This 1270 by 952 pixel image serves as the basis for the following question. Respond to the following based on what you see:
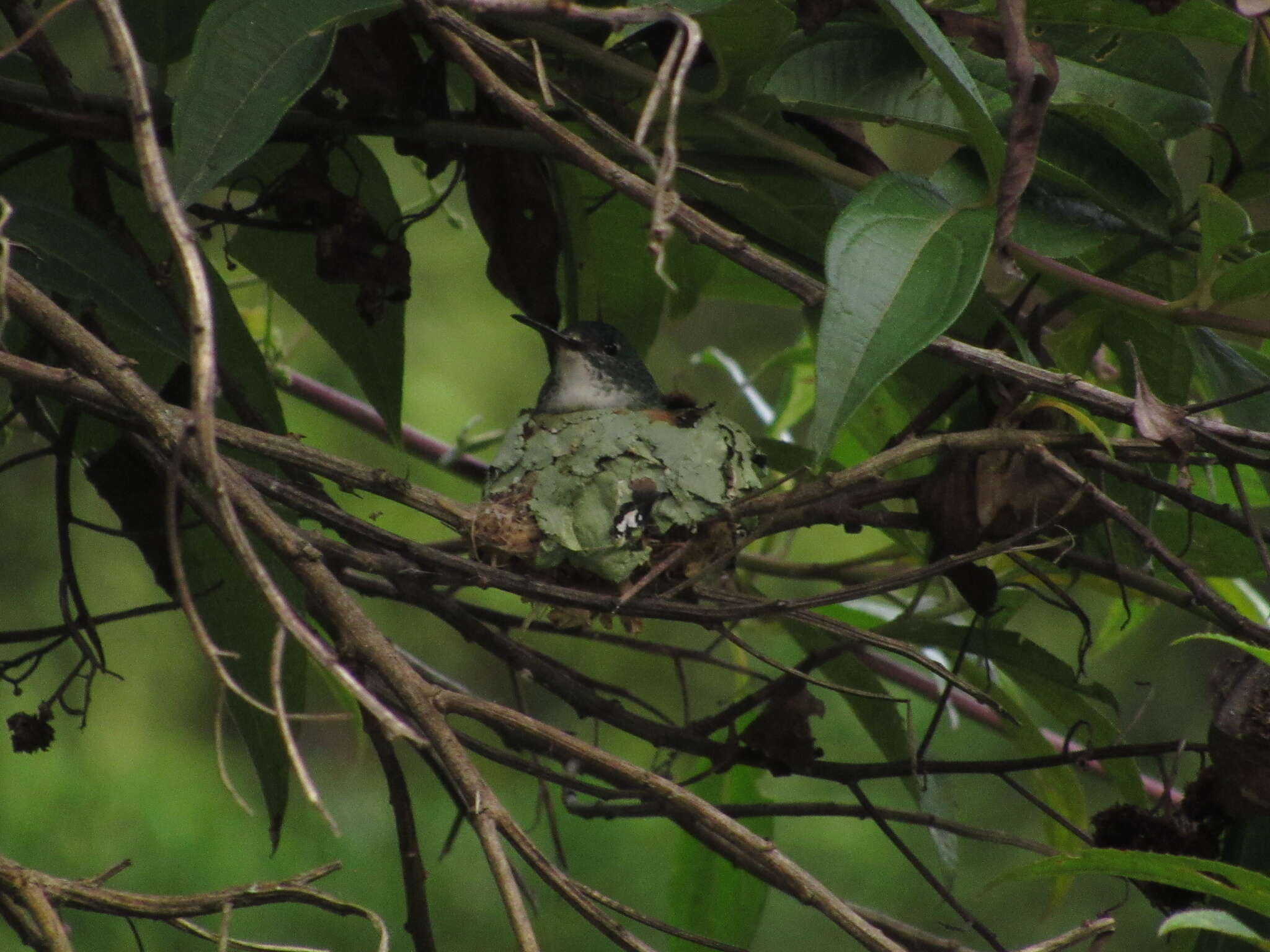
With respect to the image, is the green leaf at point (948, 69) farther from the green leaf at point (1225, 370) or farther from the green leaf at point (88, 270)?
the green leaf at point (88, 270)

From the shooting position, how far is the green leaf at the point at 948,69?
1.32 metres

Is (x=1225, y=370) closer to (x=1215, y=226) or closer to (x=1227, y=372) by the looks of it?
(x=1227, y=372)

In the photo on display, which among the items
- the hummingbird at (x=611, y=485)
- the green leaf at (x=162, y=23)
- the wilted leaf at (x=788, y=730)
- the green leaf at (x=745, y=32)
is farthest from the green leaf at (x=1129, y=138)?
the green leaf at (x=162, y=23)

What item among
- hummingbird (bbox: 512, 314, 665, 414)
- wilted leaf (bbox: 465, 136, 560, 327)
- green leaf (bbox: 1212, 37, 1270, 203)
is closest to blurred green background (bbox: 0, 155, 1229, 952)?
hummingbird (bbox: 512, 314, 665, 414)

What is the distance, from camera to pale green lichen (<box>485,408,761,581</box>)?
1853 millimetres

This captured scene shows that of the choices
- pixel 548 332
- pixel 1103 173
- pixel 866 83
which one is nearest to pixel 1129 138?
pixel 1103 173

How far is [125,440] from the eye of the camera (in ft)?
6.07

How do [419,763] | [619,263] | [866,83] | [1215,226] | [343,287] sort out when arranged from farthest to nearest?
[419,763]
[619,263]
[343,287]
[866,83]
[1215,226]

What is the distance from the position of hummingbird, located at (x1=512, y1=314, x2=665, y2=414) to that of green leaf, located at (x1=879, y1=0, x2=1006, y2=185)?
1.08 m

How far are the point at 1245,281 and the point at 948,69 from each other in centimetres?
40

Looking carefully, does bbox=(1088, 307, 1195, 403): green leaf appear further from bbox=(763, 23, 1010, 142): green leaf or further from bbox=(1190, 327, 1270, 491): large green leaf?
bbox=(763, 23, 1010, 142): green leaf

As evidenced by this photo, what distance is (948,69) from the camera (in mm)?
1343

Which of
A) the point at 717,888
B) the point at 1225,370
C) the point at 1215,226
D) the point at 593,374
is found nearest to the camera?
the point at 1215,226

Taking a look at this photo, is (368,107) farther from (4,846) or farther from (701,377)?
(701,377)
